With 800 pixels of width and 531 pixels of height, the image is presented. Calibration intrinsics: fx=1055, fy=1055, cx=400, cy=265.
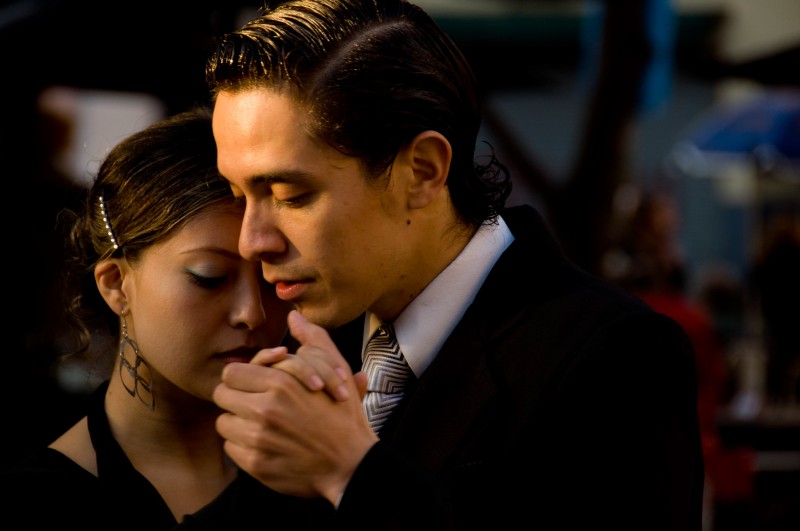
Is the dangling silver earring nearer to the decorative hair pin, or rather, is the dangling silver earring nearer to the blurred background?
the decorative hair pin

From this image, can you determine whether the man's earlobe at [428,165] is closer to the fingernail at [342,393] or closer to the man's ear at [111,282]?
the fingernail at [342,393]

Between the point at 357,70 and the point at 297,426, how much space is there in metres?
0.77

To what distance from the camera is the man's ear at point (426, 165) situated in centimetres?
219

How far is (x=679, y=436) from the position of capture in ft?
6.29

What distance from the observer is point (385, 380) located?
7.36 feet

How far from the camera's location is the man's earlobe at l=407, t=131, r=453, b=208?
2195mm

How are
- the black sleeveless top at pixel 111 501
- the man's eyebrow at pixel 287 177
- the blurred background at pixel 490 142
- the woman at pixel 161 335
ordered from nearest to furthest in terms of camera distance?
the black sleeveless top at pixel 111 501 → the man's eyebrow at pixel 287 177 → the woman at pixel 161 335 → the blurred background at pixel 490 142

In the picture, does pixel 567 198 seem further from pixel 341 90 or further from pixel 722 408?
pixel 722 408

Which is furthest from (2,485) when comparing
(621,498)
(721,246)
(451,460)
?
(721,246)

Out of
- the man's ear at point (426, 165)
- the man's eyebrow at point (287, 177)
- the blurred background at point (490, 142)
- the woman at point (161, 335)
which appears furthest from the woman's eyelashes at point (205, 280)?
the blurred background at point (490, 142)

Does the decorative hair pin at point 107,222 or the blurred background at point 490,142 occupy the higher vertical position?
the decorative hair pin at point 107,222

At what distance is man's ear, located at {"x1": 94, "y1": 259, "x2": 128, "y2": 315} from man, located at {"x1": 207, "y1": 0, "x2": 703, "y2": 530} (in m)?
0.48

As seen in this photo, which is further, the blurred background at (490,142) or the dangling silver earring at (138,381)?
the blurred background at (490,142)

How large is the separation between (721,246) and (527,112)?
11.9 ft
